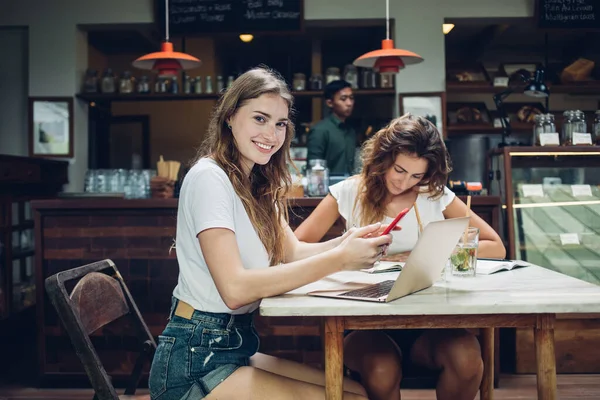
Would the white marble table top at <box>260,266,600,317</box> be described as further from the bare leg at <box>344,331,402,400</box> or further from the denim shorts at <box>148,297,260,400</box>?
the bare leg at <box>344,331,402,400</box>

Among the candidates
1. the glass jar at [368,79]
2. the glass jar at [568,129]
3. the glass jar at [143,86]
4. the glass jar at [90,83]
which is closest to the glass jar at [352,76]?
the glass jar at [368,79]

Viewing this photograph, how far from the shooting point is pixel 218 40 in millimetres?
7527

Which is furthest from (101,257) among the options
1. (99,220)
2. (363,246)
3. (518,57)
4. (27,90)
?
(518,57)

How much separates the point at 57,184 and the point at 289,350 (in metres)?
2.72

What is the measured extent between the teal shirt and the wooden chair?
3.10m

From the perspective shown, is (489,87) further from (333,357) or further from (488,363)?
(333,357)

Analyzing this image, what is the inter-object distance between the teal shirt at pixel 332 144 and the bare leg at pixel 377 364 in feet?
9.96

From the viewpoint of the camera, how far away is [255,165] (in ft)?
5.84

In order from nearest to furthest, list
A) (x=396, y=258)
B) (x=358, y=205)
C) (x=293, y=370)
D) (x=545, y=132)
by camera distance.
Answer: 1. (x=293, y=370)
2. (x=396, y=258)
3. (x=358, y=205)
4. (x=545, y=132)

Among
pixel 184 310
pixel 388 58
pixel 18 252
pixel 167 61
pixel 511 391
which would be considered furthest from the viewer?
pixel 18 252

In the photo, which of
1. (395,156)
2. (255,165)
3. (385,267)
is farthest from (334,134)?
(255,165)

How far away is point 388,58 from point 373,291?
2.93m

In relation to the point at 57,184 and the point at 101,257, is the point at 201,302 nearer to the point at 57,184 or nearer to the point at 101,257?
the point at 101,257

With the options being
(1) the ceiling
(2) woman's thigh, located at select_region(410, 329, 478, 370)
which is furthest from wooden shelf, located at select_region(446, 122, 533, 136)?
(2) woman's thigh, located at select_region(410, 329, 478, 370)
